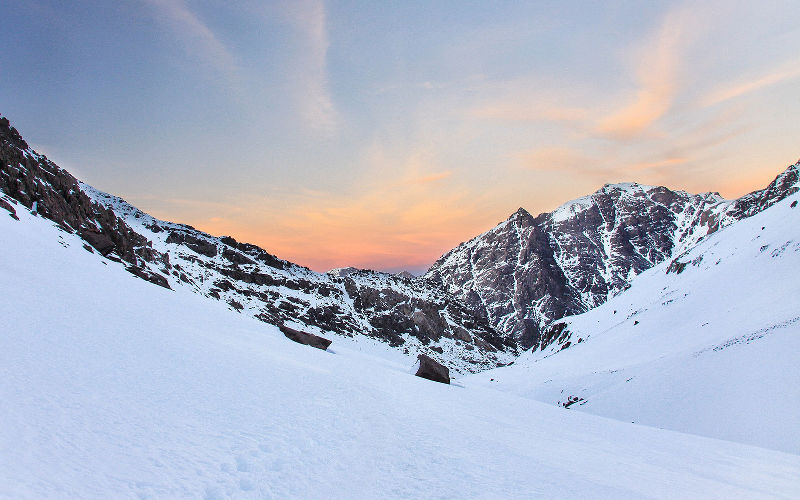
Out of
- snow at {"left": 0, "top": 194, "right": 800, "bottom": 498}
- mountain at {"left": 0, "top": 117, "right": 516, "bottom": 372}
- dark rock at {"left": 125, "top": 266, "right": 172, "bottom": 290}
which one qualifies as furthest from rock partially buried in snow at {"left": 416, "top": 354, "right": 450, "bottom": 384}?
mountain at {"left": 0, "top": 117, "right": 516, "bottom": 372}

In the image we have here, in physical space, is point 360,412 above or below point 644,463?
below

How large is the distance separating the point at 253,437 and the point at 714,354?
90.5 feet

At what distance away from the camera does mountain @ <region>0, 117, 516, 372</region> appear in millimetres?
41422

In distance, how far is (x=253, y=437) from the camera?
5254 mm

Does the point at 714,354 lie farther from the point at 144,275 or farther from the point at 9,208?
the point at 9,208

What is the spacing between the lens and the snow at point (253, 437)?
392cm

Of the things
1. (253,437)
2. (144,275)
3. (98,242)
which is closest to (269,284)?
(98,242)

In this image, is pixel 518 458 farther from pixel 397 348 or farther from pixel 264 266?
pixel 264 266

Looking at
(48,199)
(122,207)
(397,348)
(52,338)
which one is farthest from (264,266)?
(52,338)

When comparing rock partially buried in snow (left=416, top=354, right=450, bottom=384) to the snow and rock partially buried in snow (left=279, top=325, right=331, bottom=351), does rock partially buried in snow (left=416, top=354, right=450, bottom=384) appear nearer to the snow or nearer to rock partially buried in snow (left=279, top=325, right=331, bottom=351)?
rock partially buried in snow (left=279, top=325, right=331, bottom=351)

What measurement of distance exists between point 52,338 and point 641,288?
70.6 meters

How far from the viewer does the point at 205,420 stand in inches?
217

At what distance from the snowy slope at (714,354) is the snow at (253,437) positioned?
817cm

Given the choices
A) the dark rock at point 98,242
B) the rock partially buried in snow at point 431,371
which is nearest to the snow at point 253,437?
the rock partially buried in snow at point 431,371
